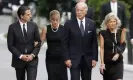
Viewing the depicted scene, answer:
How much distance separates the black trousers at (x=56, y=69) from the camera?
11.7 meters

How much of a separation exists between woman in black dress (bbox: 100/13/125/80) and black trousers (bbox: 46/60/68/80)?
1.33 m

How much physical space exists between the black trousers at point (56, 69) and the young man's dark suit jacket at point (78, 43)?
0.96 meters

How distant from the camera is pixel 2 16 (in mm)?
36688

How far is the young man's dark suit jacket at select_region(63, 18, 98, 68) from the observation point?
35.0ft

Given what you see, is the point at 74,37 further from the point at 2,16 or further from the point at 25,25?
the point at 2,16

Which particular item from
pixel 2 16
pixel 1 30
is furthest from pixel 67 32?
pixel 2 16

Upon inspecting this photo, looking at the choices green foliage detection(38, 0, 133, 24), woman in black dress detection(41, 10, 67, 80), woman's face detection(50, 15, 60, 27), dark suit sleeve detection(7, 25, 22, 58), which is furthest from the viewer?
green foliage detection(38, 0, 133, 24)

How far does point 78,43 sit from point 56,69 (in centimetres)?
120

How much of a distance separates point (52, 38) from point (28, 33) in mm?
953

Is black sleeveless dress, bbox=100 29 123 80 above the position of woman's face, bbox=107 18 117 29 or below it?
below

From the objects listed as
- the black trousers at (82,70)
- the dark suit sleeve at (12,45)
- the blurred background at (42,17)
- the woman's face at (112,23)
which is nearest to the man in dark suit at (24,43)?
the dark suit sleeve at (12,45)

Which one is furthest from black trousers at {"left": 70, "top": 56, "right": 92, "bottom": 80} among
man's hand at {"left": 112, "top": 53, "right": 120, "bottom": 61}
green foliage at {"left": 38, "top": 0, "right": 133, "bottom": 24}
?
green foliage at {"left": 38, "top": 0, "right": 133, "bottom": 24}

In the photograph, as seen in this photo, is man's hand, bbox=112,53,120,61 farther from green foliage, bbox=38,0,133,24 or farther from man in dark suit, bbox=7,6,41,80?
green foliage, bbox=38,0,133,24

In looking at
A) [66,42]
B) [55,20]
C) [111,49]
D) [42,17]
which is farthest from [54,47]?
[42,17]
